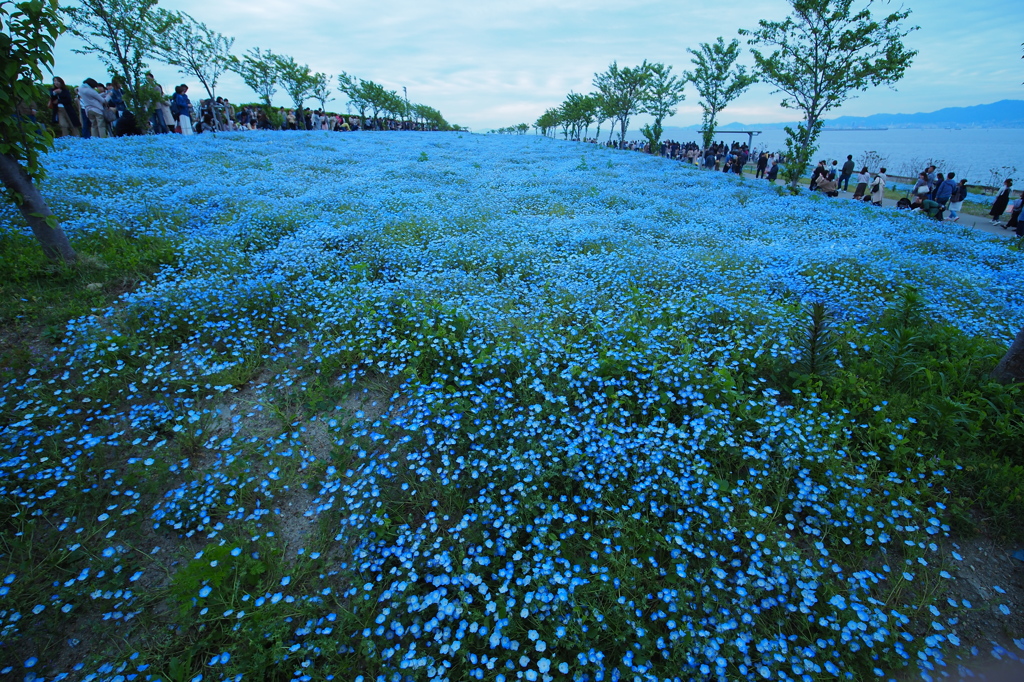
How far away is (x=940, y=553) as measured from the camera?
3279 millimetres

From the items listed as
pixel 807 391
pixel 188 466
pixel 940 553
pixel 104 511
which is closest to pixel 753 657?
pixel 940 553

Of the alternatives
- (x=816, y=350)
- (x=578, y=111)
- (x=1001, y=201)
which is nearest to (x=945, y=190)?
(x=1001, y=201)

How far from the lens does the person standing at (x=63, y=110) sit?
16359 mm

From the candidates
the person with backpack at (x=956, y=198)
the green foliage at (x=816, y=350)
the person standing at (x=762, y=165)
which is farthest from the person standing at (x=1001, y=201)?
the green foliage at (x=816, y=350)

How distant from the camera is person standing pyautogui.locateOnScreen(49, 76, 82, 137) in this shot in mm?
16359

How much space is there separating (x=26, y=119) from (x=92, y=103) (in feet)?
60.0

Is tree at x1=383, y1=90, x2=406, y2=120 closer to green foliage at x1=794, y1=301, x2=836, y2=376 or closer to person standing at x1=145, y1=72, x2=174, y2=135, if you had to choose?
person standing at x1=145, y1=72, x2=174, y2=135

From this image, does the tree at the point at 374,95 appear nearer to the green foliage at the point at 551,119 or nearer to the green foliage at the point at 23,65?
the green foliage at the point at 551,119

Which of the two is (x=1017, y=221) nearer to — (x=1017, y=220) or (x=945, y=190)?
(x=1017, y=220)

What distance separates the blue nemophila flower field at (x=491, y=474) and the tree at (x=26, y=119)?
4.94 feet

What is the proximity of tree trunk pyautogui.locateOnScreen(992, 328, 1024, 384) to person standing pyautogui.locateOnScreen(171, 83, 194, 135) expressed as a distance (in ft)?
91.9

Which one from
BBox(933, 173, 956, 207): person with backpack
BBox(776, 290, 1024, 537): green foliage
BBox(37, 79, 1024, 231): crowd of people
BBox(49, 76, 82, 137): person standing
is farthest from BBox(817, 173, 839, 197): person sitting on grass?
BBox(49, 76, 82, 137): person standing

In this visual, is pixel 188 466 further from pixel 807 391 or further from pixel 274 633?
pixel 807 391

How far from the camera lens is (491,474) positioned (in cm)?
377
